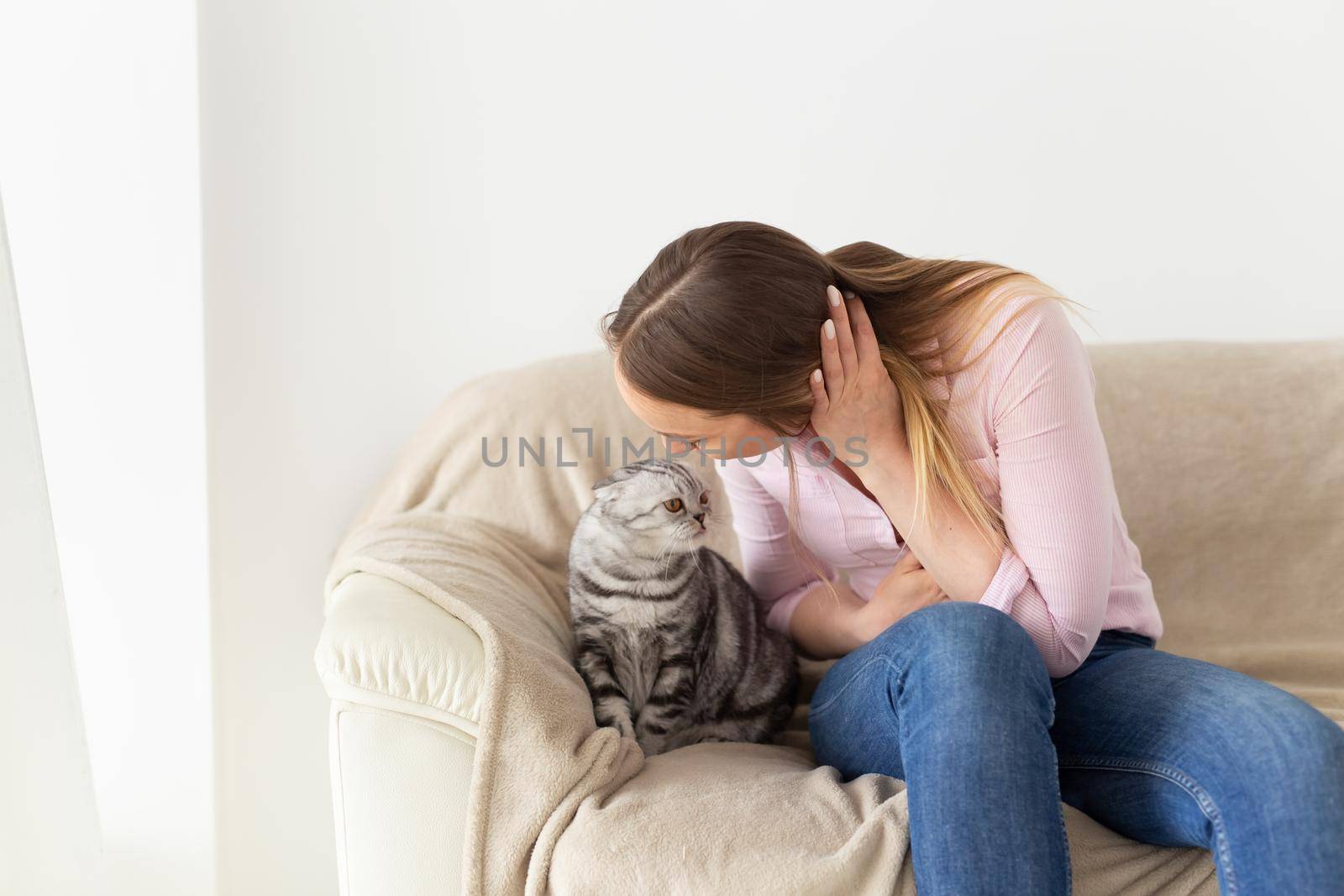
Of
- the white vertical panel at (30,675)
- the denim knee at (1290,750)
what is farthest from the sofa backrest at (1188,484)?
the denim knee at (1290,750)

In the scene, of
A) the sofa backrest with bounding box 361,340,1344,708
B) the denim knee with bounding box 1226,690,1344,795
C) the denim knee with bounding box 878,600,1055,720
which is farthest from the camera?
the sofa backrest with bounding box 361,340,1344,708

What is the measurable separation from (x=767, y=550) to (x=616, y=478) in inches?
11.2

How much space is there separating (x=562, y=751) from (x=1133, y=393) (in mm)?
1275

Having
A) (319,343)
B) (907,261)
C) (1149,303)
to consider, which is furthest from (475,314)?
(1149,303)

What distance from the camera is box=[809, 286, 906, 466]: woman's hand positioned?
118 cm

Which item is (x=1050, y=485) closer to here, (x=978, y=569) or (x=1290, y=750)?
(x=978, y=569)

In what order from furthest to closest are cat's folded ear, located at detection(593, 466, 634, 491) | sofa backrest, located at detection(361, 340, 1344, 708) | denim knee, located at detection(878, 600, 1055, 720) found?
sofa backrest, located at detection(361, 340, 1344, 708) < cat's folded ear, located at detection(593, 466, 634, 491) < denim knee, located at detection(878, 600, 1055, 720)

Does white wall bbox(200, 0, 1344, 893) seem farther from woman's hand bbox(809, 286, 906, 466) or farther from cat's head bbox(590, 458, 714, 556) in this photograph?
woman's hand bbox(809, 286, 906, 466)

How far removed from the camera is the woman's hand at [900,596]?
136 centimetres

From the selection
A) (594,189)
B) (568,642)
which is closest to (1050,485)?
(568,642)

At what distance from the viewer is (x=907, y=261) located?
50.8 inches

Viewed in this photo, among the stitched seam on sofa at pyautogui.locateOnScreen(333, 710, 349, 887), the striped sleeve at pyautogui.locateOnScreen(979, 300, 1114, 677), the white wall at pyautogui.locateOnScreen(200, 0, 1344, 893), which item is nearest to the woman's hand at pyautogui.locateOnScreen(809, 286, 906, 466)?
the striped sleeve at pyautogui.locateOnScreen(979, 300, 1114, 677)

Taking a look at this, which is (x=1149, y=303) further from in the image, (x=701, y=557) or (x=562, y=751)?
(x=562, y=751)

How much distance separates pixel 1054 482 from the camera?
116 cm
